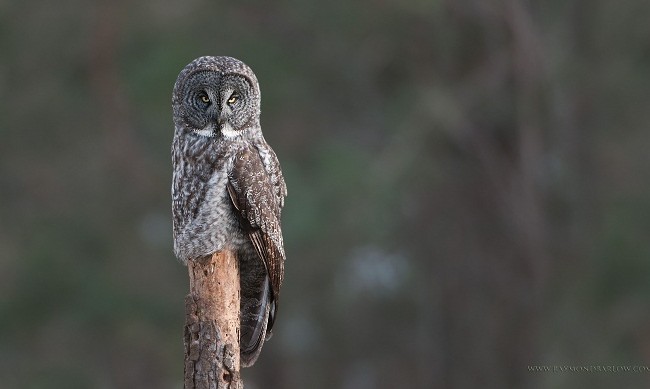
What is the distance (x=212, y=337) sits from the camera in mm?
4703

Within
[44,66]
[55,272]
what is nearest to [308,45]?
[44,66]

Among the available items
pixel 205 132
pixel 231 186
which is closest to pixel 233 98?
pixel 205 132

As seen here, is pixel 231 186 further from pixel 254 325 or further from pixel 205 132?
pixel 254 325

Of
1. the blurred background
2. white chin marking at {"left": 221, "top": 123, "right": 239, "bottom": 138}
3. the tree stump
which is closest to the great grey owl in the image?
white chin marking at {"left": 221, "top": 123, "right": 239, "bottom": 138}

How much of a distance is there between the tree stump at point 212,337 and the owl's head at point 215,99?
80 centimetres

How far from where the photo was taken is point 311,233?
11.6 m

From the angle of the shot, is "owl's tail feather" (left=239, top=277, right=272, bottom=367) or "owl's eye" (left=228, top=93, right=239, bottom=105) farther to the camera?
"owl's eye" (left=228, top=93, right=239, bottom=105)

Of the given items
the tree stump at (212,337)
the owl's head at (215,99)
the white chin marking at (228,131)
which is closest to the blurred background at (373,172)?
the owl's head at (215,99)

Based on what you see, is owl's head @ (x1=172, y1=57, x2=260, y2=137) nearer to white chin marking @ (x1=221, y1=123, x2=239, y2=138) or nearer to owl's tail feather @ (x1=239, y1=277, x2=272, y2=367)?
white chin marking @ (x1=221, y1=123, x2=239, y2=138)

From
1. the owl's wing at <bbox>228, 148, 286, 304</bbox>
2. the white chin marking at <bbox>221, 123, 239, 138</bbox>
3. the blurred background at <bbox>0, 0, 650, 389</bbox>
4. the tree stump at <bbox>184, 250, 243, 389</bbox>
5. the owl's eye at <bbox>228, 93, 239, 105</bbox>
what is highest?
the blurred background at <bbox>0, 0, 650, 389</bbox>

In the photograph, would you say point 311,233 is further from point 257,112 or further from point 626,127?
point 257,112

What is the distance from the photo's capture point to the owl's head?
5.36 metres

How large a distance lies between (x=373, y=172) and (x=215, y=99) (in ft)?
21.4

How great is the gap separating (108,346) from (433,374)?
11.6 ft
